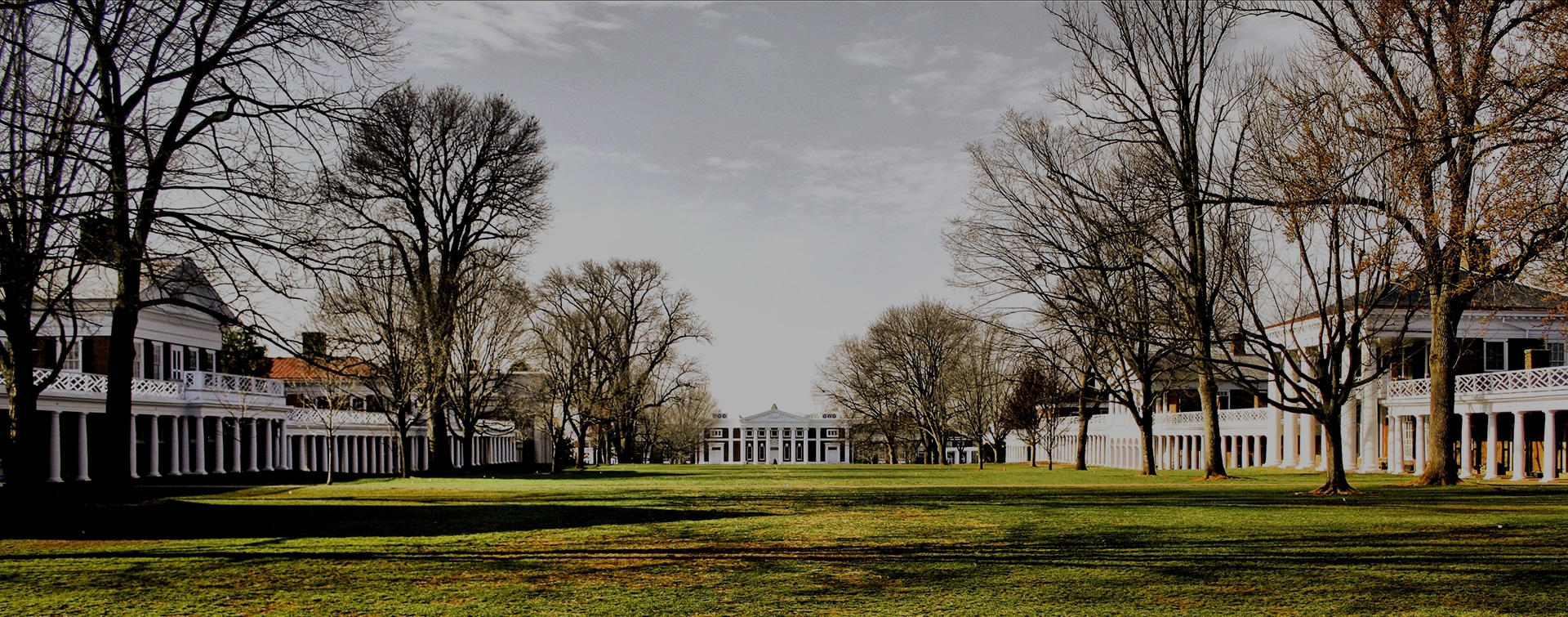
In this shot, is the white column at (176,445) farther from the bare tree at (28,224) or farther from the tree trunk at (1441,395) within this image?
the tree trunk at (1441,395)

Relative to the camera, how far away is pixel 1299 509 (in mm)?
19344

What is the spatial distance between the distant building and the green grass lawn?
172 m

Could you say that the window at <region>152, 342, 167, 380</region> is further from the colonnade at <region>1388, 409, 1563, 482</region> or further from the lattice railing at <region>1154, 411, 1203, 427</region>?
the lattice railing at <region>1154, 411, 1203, 427</region>

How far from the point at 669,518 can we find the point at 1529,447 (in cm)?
3973

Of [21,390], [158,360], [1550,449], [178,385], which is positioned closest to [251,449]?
[158,360]

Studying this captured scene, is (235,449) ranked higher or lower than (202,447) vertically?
lower

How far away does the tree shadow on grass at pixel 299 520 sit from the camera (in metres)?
15.3

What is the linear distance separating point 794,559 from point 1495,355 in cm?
4991

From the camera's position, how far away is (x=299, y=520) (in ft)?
59.9

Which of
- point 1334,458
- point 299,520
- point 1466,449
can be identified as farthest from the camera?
point 1466,449

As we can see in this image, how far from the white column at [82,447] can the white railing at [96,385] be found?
160cm

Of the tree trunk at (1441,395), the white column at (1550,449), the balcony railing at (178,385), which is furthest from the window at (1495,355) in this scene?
the balcony railing at (178,385)

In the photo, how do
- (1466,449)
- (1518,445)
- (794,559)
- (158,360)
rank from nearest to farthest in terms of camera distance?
(794,559)
(1518,445)
(1466,449)
(158,360)

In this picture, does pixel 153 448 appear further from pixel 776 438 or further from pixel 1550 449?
pixel 776 438
